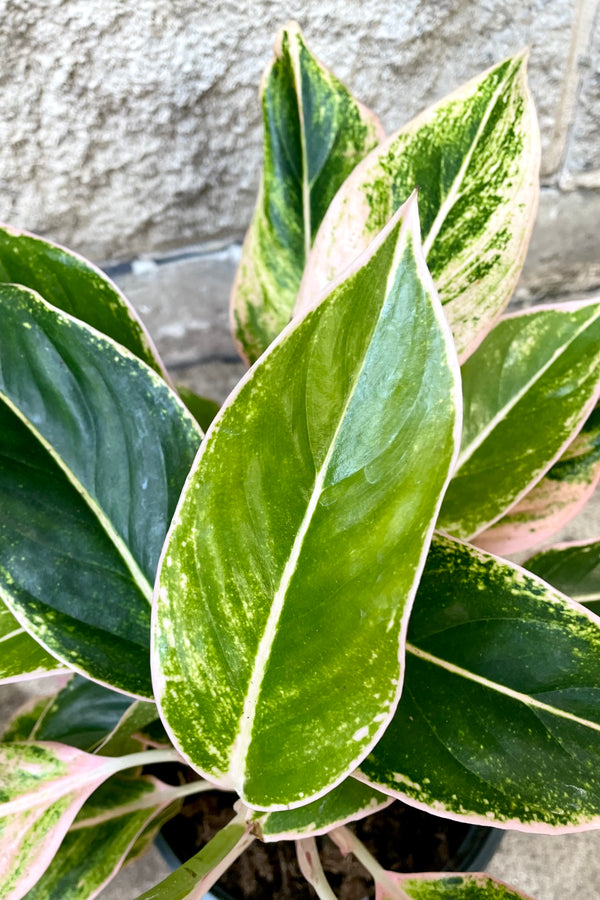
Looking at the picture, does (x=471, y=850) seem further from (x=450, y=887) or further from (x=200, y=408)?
(x=200, y=408)

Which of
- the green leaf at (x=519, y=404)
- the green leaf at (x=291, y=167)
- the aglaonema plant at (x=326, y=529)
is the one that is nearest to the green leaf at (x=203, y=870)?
the aglaonema plant at (x=326, y=529)

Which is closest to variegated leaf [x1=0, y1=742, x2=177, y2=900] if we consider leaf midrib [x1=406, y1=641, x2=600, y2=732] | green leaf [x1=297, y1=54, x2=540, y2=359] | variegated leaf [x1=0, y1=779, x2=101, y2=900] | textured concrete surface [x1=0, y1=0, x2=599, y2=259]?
variegated leaf [x1=0, y1=779, x2=101, y2=900]

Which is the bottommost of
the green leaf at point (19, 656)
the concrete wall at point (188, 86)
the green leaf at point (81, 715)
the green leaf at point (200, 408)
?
the green leaf at point (81, 715)

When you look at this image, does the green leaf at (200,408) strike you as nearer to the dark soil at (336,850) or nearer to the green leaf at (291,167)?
the green leaf at (291,167)

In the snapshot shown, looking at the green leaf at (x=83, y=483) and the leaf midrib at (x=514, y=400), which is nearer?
the green leaf at (x=83, y=483)

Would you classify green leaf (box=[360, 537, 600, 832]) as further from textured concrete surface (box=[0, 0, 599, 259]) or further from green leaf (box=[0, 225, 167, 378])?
textured concrete surface (box=[0, 0, 599, 259])

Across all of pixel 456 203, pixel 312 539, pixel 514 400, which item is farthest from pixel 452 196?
pixel 312 539

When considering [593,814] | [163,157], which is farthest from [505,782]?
[163,157]
